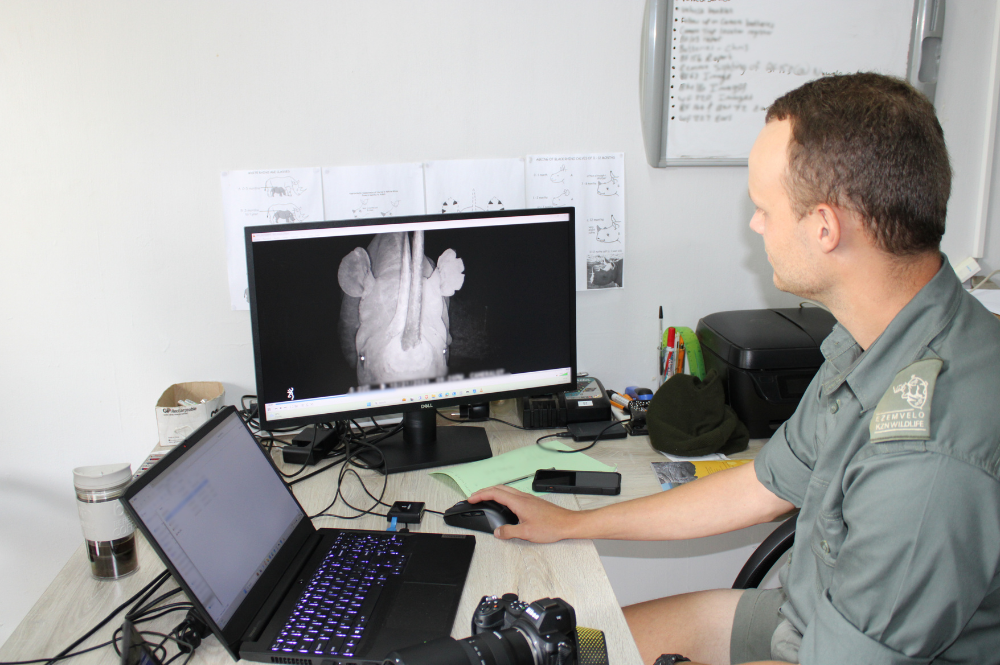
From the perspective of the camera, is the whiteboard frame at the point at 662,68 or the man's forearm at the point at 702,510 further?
the whiteboard frame at the point at 662,68

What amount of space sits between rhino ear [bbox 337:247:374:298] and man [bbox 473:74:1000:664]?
22.1 inches

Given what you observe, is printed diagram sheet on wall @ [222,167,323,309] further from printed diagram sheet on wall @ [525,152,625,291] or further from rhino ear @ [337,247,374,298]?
printed diagram sheet on wall @ [525,152,625,291]

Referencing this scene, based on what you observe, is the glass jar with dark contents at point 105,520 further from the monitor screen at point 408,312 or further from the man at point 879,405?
the man at point 879,405

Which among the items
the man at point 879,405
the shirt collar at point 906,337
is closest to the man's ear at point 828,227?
the man at point 879,405

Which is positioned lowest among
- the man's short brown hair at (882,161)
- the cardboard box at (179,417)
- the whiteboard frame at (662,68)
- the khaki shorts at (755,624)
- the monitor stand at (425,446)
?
the khaki shorts at (755,624)

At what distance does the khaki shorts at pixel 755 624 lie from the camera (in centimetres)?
115

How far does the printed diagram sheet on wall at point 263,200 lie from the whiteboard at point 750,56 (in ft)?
3.04

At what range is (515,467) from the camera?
4.49 feet

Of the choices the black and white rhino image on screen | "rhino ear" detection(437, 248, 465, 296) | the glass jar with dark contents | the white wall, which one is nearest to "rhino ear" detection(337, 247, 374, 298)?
the black and white rhino image on screen

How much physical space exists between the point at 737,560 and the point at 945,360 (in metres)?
1.31

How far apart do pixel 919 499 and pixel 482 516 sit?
2.15 feet

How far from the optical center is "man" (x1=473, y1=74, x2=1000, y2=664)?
70cm

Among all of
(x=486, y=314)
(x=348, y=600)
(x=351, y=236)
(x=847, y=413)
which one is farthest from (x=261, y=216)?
(x=847, y=413)

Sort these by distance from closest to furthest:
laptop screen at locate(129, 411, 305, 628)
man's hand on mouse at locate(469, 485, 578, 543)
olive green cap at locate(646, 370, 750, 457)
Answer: laptop screen at locate(129, 411, 305, 628) → man's hand on mouse at locate(469, 485, 578, 543) → olive green cap at locate(646, 370, 750, 457)
